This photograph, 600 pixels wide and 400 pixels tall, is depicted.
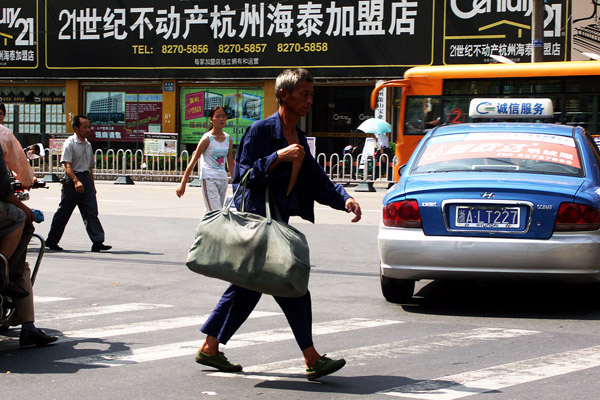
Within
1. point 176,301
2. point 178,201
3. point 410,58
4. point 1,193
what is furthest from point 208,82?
point 1,193

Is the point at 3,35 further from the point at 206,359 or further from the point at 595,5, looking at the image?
the point at 206,359

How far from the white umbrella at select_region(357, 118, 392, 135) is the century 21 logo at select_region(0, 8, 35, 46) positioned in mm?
13812

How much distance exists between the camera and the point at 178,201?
66.2 ft

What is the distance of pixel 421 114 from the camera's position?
19.5 m

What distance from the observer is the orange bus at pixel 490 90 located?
58.8 ft

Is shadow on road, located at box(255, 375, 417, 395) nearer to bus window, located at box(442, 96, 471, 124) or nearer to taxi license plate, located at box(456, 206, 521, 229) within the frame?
taxi license plate, located at box(456, 206, 521, 229)

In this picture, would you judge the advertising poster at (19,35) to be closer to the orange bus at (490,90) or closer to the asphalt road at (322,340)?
the orange bus at (490,90)

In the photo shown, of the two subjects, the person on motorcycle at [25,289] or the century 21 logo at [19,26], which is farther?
the century 21 logo at [19,26]

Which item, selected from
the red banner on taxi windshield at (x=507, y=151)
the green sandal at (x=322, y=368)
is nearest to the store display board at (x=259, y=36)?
the red banner on taxi windshield at (x=507, y=151)

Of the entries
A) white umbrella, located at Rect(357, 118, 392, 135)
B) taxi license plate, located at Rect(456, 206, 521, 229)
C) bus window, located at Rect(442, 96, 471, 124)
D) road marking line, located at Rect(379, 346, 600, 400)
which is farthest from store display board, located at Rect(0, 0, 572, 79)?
road marking line, located at Rect(379, 346, 600, 400)

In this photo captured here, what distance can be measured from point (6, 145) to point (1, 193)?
116cm

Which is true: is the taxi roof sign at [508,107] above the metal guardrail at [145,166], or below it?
above

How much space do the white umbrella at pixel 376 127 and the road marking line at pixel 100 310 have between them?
1960cm

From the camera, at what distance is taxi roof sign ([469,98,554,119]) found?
52.3ft
